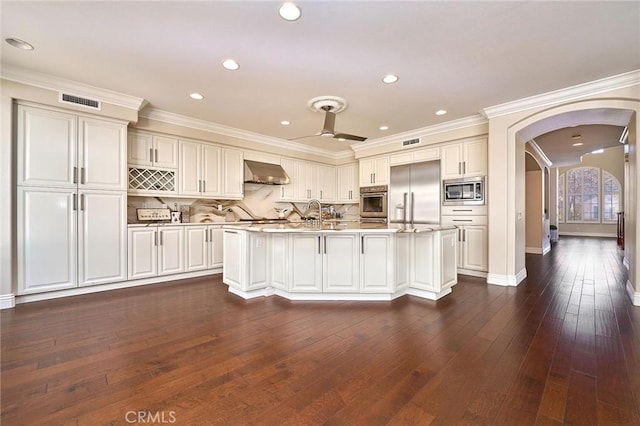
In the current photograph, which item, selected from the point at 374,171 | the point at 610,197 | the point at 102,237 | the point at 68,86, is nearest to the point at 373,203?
the point at 374,171

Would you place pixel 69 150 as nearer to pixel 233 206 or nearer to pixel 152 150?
pixel 152 150

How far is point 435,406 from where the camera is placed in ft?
5.06

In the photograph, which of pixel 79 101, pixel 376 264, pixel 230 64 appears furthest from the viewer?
pixel 79 101

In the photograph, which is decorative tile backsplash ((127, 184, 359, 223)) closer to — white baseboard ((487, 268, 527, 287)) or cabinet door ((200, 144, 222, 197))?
cabinet door ((200, 144, 222, 197))

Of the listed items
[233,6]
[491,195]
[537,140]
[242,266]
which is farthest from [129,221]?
[537,140]

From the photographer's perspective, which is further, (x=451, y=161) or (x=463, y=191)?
(x=451, y=161)

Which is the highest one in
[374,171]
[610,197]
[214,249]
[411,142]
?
[411,142]

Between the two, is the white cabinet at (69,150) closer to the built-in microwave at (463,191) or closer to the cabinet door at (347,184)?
the cabinet door at (347,184)

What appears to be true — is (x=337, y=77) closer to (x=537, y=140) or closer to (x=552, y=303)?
(x=552, y=303)

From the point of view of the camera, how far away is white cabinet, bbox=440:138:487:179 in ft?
14.9

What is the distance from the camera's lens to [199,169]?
480 cm

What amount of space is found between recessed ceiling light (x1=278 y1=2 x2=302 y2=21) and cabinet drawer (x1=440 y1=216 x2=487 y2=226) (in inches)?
156

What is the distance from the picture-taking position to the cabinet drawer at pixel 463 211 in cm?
453

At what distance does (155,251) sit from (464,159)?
5.17m
